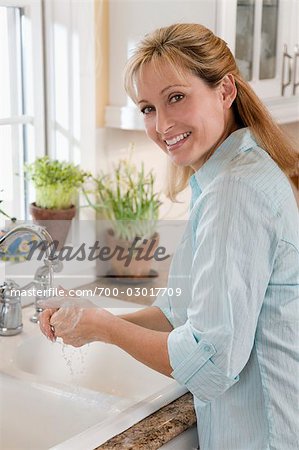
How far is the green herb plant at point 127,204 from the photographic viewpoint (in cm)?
239

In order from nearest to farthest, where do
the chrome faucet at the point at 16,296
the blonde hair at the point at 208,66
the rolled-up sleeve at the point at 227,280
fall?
the rolled-up sleeve at the point at 227,280, the blonde hair at the point at 208,66, the chrome faucet at the point at 16,296

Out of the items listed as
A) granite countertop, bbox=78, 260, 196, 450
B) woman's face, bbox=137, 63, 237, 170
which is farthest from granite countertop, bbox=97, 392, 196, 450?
woman's face, bbox=137, 63, 237, 170

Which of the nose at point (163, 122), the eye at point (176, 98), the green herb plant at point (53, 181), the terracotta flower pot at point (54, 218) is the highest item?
the eye at point (176, 98)

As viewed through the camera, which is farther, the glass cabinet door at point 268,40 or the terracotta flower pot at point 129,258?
the glass cabinet door at point 268,40

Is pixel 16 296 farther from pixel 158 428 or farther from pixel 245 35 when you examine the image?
pixel 245 35

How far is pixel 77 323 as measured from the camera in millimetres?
1475

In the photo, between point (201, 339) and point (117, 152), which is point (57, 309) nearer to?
point (201, 339)

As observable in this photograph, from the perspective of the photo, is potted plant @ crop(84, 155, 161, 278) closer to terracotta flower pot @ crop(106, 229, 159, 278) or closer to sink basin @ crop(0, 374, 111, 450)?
terracotta flower pot @ crop(106, 229, 159, 278)

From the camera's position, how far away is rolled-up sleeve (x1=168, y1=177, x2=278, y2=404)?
1.29 m

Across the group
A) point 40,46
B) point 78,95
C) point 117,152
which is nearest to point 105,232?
point 117,152

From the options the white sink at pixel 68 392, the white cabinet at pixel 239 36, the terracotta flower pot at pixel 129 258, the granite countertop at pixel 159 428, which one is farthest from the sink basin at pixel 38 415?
the white cabinet at pixel 239 36

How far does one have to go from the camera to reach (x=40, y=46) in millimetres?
2320

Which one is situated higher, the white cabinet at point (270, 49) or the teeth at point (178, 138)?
the white cabinet at point (270, 49)

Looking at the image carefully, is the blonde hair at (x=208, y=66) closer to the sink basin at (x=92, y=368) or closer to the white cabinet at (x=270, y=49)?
the sink basin at (x=92, y=368)
